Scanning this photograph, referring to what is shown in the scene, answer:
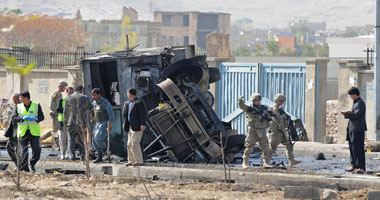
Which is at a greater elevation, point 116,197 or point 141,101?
point 141,101

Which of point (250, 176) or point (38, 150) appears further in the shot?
point (38, 150)


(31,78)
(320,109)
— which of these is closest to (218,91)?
(320,109)

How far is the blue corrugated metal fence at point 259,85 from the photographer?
2269 cm

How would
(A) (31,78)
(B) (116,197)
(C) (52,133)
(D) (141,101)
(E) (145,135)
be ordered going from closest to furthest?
(B) (116,197)
(D) (141,101)
(E) (145,135)
(C) (52,133)
(A) (31,78)

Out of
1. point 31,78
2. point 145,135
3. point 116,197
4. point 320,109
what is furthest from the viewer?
point 31,78

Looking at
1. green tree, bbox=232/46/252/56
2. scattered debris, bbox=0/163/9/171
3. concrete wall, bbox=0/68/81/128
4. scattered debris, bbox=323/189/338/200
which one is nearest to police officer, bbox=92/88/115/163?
scattered debris, bbox=0/163/9/171

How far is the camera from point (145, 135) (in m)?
15.6

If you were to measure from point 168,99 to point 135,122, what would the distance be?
4.60 feet

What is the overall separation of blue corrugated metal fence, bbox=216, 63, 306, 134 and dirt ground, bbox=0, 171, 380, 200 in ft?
33.9

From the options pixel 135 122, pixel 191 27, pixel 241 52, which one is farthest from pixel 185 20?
pixel 135 122

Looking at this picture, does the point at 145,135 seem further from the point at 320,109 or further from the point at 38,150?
the point at 320,109

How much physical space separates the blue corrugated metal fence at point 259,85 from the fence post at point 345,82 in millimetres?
1489

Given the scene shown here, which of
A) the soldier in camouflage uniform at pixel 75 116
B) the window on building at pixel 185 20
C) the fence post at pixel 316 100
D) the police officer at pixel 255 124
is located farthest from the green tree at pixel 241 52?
the police officer at pixel 255 124

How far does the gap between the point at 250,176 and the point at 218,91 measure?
11.6 meters
